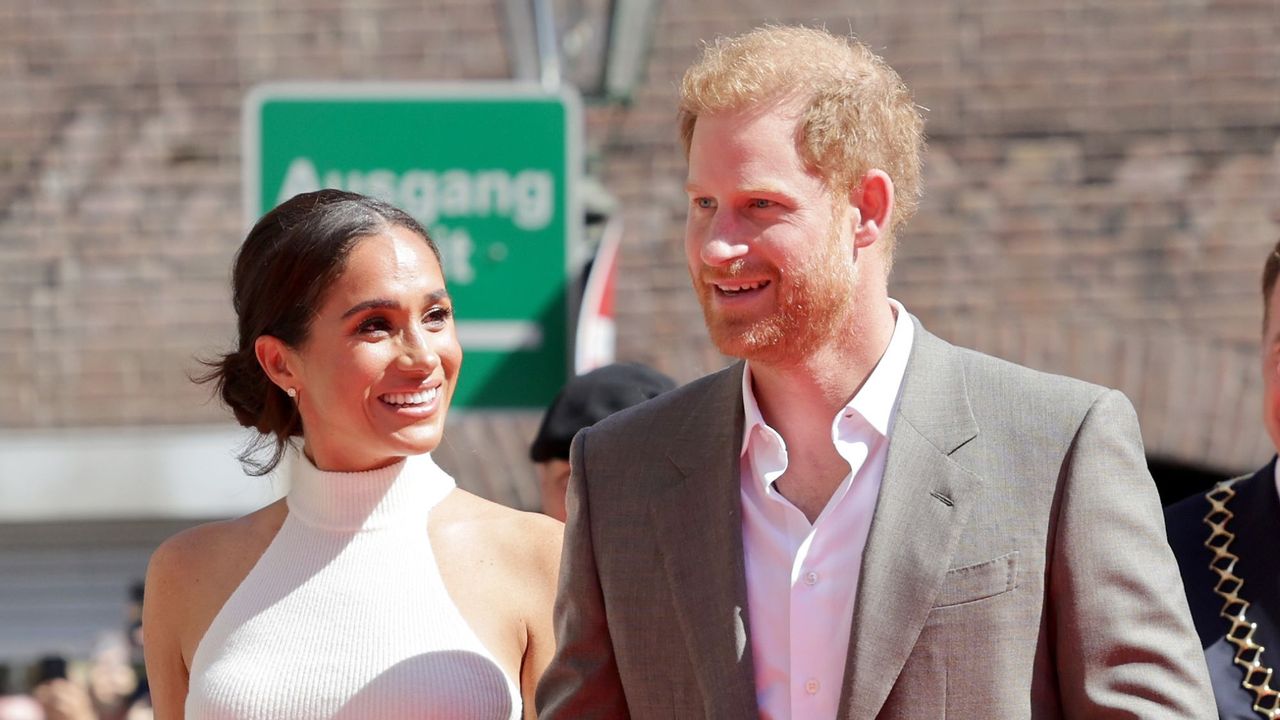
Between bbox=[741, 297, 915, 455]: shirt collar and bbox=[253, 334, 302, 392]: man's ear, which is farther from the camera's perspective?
bbox=[253, 334, 302, 392]: man's ear

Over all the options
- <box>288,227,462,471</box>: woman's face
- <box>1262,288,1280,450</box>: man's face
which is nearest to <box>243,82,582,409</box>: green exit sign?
<box>288,227,462,471</box>: woman's face

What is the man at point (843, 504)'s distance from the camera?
7.38 feet

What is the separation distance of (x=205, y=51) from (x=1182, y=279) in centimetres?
427

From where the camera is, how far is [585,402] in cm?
397

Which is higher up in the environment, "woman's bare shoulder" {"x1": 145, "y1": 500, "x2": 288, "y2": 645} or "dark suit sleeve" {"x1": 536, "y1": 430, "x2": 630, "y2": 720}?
"dark suit sleeve" {"x1": 536, "y1": 430, "x2": 630, "y2": 720}

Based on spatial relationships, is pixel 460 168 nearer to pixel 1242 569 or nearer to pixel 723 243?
pixel 723 243

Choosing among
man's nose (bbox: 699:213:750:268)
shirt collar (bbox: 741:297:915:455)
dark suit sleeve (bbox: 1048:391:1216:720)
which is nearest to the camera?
dark suit sleeve (bbox: 1048:391:1216:720)

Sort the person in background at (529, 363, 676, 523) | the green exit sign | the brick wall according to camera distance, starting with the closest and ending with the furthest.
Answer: the person in background at (529, 363, 676, 523), the green exit sign, the brick wall

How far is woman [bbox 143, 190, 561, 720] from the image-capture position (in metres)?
2.97

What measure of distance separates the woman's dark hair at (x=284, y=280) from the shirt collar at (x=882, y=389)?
907 millimetres

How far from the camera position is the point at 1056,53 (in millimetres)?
7320

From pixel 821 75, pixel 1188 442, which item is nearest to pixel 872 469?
pixel 821 75

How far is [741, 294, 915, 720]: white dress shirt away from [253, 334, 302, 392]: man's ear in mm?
1001

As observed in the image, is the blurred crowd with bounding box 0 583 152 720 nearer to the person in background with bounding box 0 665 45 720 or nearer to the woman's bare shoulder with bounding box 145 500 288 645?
the person in background with bounding box 0 665 45 720
